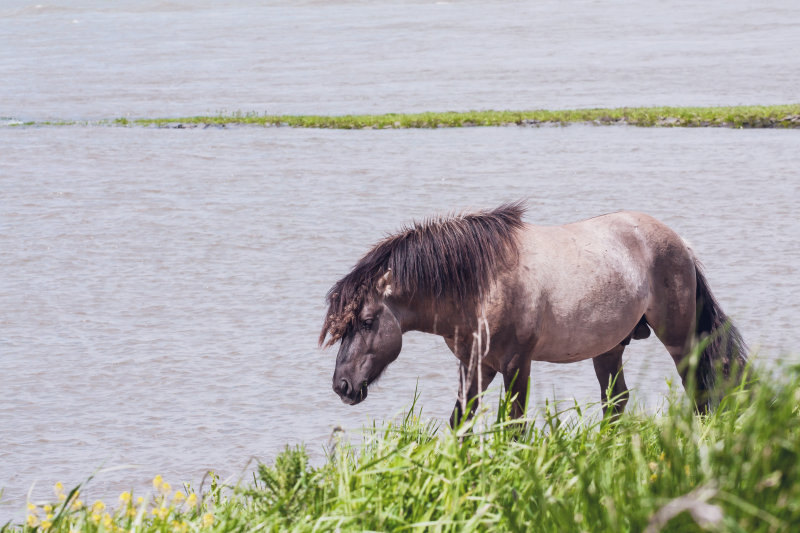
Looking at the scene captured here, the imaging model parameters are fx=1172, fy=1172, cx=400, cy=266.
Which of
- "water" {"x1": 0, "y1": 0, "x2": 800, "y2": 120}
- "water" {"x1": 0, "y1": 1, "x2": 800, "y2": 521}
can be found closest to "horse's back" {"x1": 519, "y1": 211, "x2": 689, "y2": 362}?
"water" {"x1": 0, "y1": 1, "x2": 800, "y2": 521}

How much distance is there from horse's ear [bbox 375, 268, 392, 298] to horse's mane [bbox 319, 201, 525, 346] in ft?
0.08

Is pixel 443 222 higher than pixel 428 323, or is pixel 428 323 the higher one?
pixel 443 222

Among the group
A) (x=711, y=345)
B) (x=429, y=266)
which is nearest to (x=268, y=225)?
(x=711, y=345)

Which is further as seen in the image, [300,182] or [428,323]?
[300,182]

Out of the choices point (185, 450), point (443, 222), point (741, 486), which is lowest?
point (185, 450)

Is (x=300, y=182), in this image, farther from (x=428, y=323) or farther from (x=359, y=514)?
(x=359, y=514)

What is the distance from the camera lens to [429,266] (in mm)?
6605

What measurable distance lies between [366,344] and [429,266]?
1.85ft

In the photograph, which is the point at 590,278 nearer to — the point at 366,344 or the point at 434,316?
the point at 434,316

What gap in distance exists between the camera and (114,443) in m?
8.50

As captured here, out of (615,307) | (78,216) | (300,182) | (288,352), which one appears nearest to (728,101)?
(300,182)

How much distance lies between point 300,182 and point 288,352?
11087mm

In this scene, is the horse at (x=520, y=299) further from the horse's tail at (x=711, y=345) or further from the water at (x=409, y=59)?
Answer: the water at (x=409, y=59)

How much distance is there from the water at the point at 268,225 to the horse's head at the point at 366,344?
927mm
